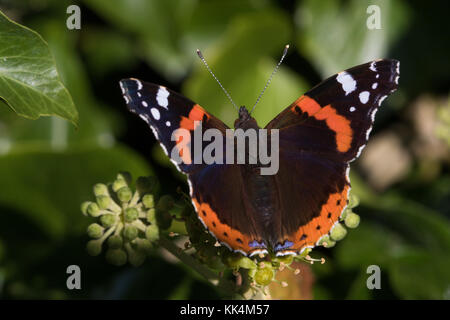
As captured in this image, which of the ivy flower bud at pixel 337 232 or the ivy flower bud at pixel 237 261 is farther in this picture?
the ivy flower bud at pixel 337 232

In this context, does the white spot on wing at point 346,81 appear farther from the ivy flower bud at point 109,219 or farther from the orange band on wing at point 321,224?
the ivy flower bud at point 109,219

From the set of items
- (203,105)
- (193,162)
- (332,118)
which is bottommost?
(193,162)

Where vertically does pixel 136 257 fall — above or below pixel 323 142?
below

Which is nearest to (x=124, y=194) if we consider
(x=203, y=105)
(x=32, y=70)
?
(x=32, y=70)

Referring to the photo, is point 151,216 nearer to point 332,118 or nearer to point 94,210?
point 94,210

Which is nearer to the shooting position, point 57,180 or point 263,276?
point 263,276

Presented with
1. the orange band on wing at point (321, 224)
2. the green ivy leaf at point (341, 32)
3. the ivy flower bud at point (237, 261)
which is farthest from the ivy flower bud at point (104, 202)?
the green ivy leaf at point (341, 32)
